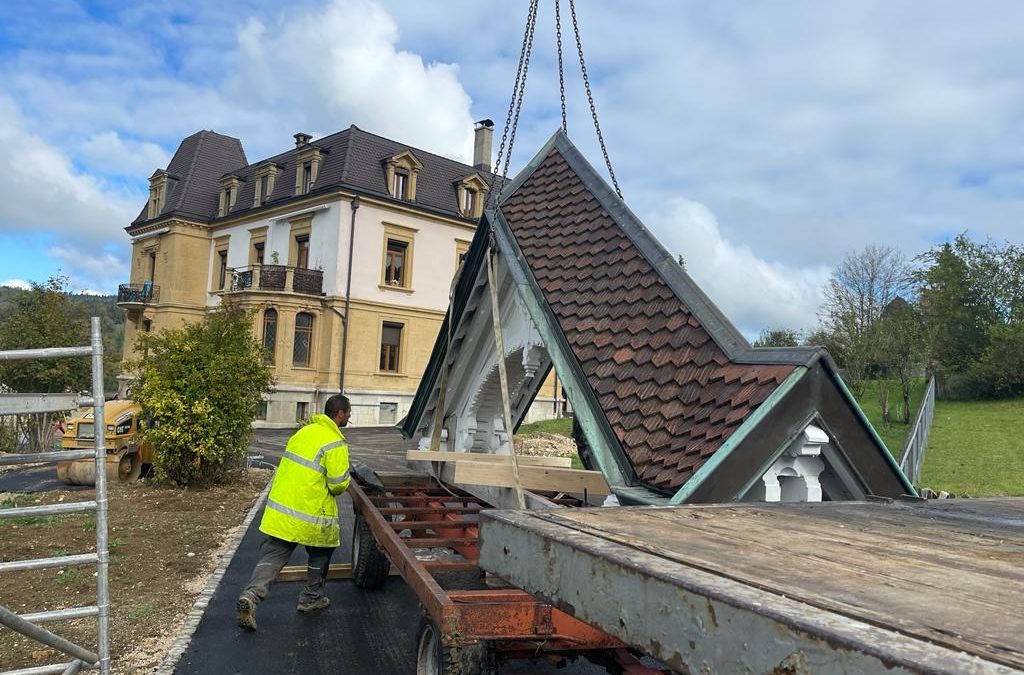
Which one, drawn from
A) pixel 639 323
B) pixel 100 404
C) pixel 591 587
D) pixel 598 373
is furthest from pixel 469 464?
pixel 591 587

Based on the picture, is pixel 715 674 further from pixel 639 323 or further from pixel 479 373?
pixel 479 373

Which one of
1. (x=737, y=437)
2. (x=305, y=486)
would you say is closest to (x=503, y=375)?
(x=737, y=437)

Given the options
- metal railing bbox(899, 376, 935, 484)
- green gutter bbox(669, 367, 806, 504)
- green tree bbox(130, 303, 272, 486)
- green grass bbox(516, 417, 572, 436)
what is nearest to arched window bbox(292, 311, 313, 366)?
green grass bbox(516, 417, 572, 436)

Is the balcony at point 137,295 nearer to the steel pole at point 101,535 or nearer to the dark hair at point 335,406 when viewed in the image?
the dark hair at point 335,406

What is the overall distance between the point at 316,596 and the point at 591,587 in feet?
18.4

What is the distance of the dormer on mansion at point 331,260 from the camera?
33062mm

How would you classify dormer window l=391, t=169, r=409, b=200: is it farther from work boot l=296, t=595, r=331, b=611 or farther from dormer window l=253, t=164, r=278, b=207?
work boot l=296, t=595, r=331, b=611

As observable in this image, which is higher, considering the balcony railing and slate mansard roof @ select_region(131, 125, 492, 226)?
slate mansard roof @ select_region(131, 125, 492, 226)

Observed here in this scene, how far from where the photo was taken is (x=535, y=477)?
5211 millimetres

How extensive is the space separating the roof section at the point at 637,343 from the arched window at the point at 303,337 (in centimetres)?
2844

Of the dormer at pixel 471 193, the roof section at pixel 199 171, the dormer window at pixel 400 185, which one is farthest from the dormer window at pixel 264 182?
the dormer at pixel 471 193

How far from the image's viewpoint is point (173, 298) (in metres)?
39.9

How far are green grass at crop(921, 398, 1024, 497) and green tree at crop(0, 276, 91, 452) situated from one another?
73.1 ft

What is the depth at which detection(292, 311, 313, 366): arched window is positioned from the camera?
33.3 m
